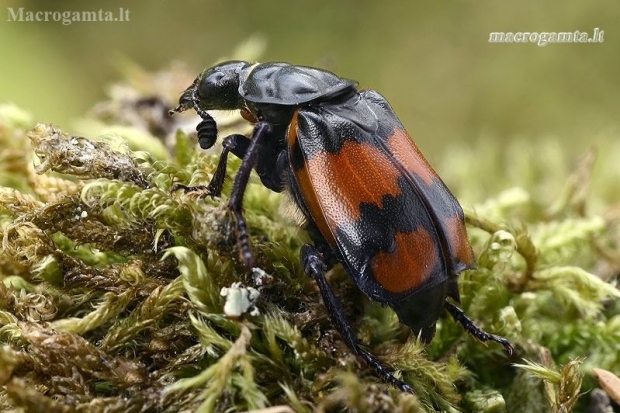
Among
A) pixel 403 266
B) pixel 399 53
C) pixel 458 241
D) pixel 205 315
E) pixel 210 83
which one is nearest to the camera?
pixel 205 315

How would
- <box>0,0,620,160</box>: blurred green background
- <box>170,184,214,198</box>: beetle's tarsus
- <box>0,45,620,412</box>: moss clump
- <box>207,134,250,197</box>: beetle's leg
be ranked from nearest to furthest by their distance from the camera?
<box>0,45,620,412</box>: moss clump < <box>170,184,214,198</box>: beetle's tarsus < <box>207,134,250,197</box>: beetle's leg < <box>0,0,620,160</box>: blurred green background

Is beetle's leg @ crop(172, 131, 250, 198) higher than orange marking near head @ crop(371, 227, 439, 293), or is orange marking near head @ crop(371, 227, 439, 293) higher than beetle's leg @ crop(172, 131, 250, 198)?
beetle's leg @ crop(172, 131, 250, 198)

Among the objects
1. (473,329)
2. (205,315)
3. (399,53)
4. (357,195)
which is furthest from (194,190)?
(399,53)

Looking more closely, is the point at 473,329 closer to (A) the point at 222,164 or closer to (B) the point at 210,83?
(A) the point at 222,164

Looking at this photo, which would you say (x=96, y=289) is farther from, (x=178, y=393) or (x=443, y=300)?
(x=443, y=300)

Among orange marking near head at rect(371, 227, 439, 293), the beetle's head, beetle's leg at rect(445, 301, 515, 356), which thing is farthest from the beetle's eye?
Result: beetle's leg at rect(445, 301, 515, 356)

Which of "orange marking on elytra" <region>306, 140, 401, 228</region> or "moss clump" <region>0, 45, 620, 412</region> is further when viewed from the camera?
"orange marking on elytra" <region>306, 140, 401, 228</region>

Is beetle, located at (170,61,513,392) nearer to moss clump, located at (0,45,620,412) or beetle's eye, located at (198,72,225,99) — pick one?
moss clump, located at (0,45,620,412)

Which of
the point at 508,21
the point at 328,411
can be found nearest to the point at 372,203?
the point at 328,411
